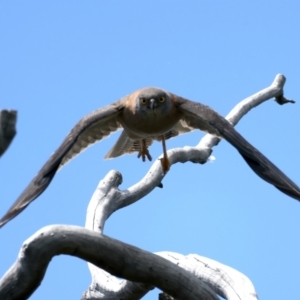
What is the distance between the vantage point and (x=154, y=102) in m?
8.38

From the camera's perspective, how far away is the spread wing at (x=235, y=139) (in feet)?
22.0

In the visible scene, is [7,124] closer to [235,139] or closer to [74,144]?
[235,139]

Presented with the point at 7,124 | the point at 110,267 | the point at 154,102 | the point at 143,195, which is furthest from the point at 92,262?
the point at 154,102

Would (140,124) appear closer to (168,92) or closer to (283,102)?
(168,92)

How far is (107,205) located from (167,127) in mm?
1394

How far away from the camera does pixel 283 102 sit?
10.9 m

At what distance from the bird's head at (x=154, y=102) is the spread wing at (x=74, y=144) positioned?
1.07ft

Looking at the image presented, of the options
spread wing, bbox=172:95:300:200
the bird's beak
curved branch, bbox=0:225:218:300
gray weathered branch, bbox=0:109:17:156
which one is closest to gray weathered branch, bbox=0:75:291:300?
curved branch, bbox=0:225:218:300

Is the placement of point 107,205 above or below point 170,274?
above

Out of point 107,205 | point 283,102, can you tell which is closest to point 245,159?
point 107,205

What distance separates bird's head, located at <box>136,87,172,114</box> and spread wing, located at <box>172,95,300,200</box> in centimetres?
23

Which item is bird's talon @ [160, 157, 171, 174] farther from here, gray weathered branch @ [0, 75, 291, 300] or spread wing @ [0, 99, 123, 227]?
gray weathered branch @ [0, 75, 291, 300]

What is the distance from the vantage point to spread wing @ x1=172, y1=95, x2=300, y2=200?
6.71m

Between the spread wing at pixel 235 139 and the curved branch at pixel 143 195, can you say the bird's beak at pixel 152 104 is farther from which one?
the curved branch at pixel 143 195
